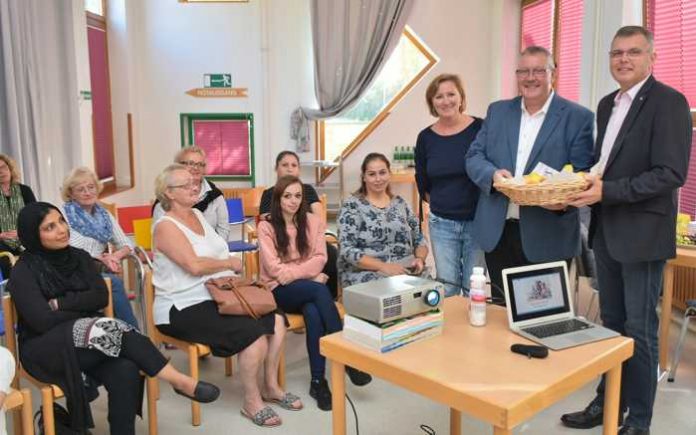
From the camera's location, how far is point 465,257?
2.89 m

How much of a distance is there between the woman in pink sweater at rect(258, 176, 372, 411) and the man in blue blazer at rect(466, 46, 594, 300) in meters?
0.82

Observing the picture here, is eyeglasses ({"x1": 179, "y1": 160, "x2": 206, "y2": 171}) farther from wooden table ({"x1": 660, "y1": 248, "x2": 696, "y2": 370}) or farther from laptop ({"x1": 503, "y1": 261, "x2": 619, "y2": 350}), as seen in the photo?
wooden table ({"x1": 660, "y1": 248, "x2": 696, "y2": 370})

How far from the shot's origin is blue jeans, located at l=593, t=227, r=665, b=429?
226cm

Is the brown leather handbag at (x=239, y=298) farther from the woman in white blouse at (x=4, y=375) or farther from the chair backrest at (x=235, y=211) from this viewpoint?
the chair backrest at (x=235, y=211)

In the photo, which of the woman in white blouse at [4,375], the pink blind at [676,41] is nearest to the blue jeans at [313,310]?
the woman in white blouse at [4,375]

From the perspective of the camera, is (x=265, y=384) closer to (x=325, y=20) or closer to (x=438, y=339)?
(x=438, y=339)

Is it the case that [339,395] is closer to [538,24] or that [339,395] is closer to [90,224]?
[90,224]

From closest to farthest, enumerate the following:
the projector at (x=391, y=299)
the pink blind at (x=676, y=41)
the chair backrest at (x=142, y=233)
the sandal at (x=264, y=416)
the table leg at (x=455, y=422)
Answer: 1. the projector at (x=391, y=299)
2. the table leg at (x=455, y=422)
3. the sandal at (x=264, y=416)
4. the chair backrest at (x=142, y=233)
5. the pink blind at (x=676, y=41)

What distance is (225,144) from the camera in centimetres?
738

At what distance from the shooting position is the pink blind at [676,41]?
4047 millimetres

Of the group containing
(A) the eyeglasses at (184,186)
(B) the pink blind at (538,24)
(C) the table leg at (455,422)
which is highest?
(B) the pink blind at (538,24)

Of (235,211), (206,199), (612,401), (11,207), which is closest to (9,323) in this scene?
(206,199)

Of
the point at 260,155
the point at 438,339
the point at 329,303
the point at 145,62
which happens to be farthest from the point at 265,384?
the point at 145,62

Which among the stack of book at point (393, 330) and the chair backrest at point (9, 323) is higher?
the stack of book at point (393, 330)
